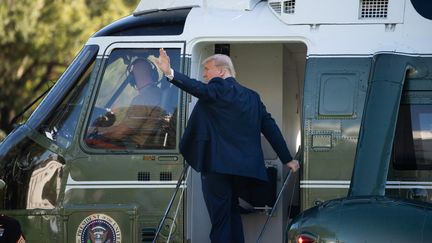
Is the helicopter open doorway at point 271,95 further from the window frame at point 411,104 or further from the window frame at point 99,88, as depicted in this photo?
the window frame at point 411,104

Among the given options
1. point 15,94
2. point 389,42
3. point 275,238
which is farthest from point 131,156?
point 15,94

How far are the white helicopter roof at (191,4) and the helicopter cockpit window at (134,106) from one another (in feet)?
1.95

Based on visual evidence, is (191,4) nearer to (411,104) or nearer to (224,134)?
(224,134)

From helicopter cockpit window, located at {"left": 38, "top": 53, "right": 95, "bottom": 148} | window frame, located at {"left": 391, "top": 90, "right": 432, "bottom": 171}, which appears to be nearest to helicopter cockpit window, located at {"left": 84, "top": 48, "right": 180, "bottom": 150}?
helicopter cockpit window, located at {"left": 38, "top": 53, "right": 95, "bottom": 148}

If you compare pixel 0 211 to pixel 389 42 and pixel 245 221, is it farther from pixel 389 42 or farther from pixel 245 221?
pixel 389 42

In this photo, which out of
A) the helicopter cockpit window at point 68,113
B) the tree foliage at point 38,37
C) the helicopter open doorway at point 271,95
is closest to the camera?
the helicopter cockpit window at point 68,113

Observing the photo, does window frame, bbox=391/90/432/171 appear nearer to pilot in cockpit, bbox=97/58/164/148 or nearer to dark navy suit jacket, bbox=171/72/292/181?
dark navy suit jacket, bbox=171/72/292/181

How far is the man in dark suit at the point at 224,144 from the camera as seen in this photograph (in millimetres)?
7500

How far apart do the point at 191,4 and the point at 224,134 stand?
1.48m

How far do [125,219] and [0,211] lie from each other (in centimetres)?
113

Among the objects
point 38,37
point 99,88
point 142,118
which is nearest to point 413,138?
point 142,118

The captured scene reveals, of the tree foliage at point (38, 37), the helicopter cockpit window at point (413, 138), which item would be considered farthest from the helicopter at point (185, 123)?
the tree foliage at point (38, 37)

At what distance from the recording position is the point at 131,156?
26.1 ft

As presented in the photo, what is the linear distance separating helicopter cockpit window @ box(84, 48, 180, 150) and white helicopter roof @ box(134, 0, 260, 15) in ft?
1.95
